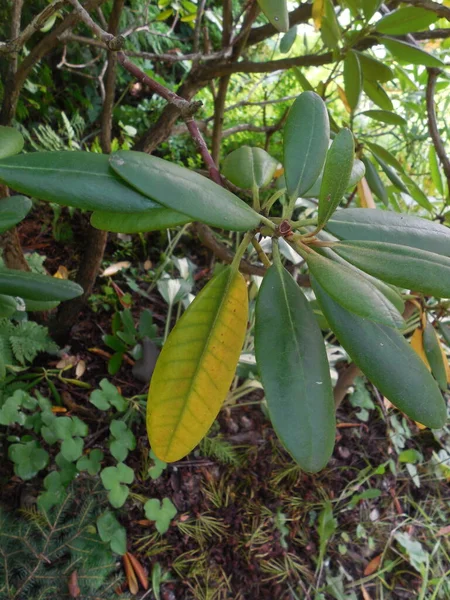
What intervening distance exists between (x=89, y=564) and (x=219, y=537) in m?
0.39

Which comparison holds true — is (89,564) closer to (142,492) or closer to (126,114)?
(142,492)

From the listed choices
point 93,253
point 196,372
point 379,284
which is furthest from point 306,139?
point 93,253

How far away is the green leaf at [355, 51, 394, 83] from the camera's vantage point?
90cm

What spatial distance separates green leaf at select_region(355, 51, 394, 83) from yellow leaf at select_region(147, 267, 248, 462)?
0.65 metres

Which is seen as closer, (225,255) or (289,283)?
(289,283)

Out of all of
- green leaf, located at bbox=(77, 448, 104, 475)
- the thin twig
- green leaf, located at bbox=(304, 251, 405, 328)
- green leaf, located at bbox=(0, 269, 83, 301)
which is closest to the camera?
green leaf, located at bbox=(304, 251, 405, 328)

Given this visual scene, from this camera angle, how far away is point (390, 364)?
20.5 inches

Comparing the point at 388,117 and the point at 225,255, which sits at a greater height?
the point at 388,117

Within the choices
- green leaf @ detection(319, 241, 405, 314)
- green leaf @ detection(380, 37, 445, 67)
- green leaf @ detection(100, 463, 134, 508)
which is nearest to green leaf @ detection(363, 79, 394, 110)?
green leaf @ detection(380, 37, 445, 67)

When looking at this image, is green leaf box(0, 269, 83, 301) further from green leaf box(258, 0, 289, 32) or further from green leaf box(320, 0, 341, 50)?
green leaf box(320, 0, 341, 50)

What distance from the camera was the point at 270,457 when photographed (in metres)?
1.52

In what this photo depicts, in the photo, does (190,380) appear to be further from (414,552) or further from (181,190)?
(414,552)

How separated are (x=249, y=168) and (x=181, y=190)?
0.27 m

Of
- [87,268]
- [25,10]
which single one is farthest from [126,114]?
[87,268]
